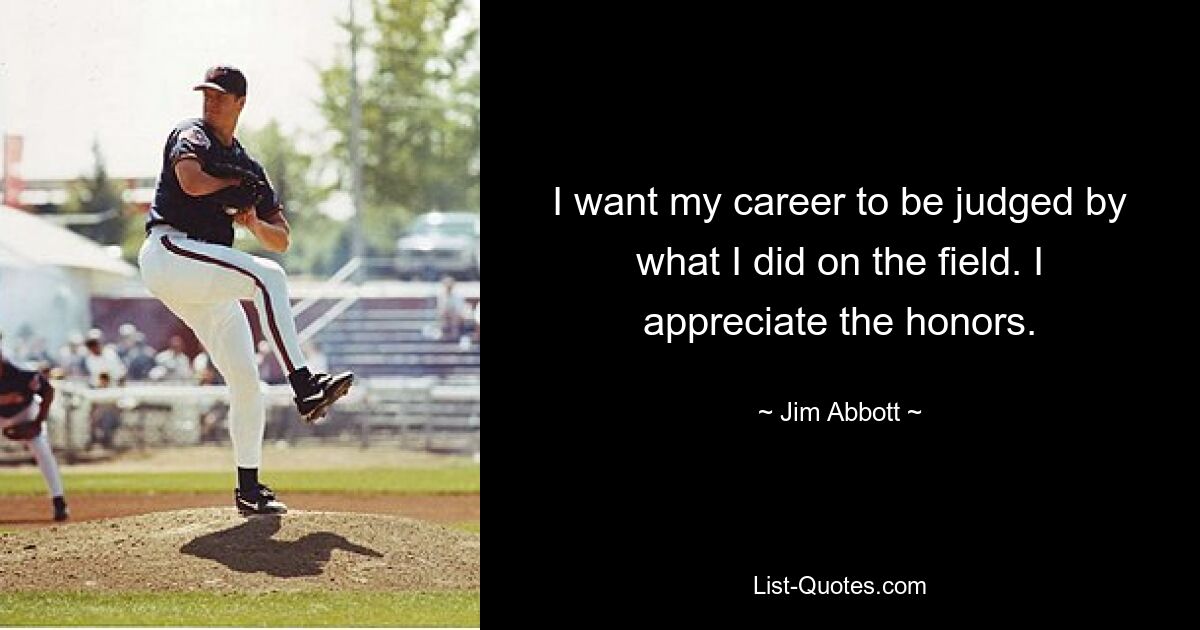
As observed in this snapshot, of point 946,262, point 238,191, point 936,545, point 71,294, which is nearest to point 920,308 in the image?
point 946,262

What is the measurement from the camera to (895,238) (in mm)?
5586

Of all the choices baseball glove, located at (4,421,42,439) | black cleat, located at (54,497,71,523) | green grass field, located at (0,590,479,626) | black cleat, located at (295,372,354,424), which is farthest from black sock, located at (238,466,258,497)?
baseball glove, located at (4,421,42,439)

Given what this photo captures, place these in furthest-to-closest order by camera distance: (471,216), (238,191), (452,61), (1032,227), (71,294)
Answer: (471,216) → (452,61) → (71,294) → (238,191) → (1032,227)

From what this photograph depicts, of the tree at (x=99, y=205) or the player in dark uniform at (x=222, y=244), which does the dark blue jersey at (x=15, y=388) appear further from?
the player in dark uniform at (x=222, y=244)

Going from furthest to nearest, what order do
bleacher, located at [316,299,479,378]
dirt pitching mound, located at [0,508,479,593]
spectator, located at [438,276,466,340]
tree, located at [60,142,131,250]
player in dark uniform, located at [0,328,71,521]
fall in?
spectator, located at [438,276,466,340] < bleacher, located at [316,299,479,378] < tree, located at [60,142,131,250] < player in dark uniform, located at [0,328,71,521] < dirt pitching mound, located at [0,508,479,593]

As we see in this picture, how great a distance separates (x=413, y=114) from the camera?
27344 millimetres

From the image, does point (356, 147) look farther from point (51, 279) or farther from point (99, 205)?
point (99, 205)

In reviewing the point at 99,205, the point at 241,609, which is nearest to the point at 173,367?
the point at 99,205

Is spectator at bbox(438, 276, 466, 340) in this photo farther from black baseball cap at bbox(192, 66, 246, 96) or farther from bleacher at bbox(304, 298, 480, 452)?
black baseball cap at bbox(192, 66, 246, 96)

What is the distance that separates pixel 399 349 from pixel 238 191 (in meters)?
12.5

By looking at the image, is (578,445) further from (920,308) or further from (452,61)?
(452,61)

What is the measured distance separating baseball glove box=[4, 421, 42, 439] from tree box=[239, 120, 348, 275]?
1695mm

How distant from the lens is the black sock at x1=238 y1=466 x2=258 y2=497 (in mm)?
6766

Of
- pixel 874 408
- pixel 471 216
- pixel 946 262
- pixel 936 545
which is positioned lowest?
pixel 936 545
